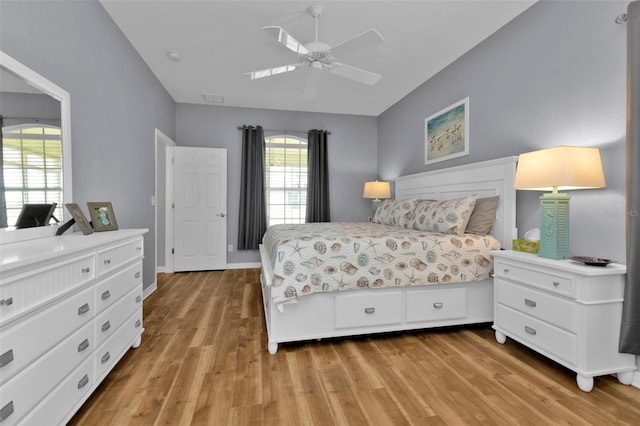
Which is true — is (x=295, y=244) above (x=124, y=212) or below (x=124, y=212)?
below

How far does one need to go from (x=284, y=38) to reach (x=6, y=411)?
7.79ft

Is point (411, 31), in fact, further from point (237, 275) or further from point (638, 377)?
point (237, 275)

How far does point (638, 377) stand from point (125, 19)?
4472 mm

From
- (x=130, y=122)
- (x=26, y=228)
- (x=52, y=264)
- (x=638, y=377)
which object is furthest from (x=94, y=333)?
(x=638, y=377)

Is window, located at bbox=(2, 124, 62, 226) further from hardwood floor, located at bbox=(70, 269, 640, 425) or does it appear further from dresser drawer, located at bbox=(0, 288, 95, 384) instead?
hardwood floor, located at bbox=(70, 269, 640, 425)

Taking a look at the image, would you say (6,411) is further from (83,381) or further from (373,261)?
(373,261)

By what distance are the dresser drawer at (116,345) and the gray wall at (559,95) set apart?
308cm

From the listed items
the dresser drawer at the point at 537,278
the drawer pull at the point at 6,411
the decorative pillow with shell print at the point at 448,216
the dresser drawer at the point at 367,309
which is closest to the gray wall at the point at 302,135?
the decorative pillow with shell print at the point at 448,216

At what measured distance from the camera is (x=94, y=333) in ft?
4.87

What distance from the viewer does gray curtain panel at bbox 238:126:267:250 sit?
466cm

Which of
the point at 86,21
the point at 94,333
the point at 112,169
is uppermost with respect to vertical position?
the point at 86,21

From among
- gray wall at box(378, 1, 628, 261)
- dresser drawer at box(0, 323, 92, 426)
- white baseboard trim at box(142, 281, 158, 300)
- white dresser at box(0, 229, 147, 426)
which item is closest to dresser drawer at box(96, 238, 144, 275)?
white dresser at box(0, 229, 147, 426)

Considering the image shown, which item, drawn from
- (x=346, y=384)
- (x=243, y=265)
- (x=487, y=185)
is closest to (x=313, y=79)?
(x=487, y=185)

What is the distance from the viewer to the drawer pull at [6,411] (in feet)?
3.10
